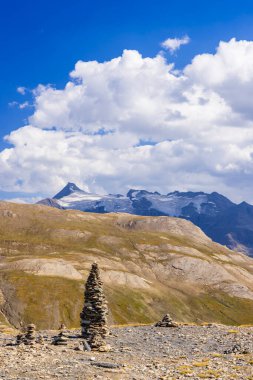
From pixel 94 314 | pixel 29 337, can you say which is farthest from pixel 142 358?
pixel 29 337

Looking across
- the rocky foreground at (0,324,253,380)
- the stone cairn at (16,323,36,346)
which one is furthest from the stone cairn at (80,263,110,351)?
the stone cairn at (16,323,36,346)

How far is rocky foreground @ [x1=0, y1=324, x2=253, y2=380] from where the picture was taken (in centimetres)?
3042

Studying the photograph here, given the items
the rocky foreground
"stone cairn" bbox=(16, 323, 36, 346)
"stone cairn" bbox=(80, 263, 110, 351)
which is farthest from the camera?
"stone cairn" bbox=(80, 263, 110, 351)

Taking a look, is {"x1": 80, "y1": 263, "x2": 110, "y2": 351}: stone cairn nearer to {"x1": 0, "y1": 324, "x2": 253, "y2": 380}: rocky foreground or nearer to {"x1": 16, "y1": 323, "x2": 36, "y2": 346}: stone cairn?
{"x1": 0, "y1": 324, "x2": 253, "y2": 380}: rocky foreground

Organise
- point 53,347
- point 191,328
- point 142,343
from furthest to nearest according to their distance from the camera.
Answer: point 191,328 → point 142,343 → point 53,347

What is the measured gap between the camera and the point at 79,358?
35.8 m

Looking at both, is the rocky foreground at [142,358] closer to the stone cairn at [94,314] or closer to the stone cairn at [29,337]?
the stone cairn at [29,337]

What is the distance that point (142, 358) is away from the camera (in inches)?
1452

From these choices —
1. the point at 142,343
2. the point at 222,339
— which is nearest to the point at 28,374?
the point at 142,343

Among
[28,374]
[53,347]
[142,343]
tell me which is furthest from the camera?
[142,343]

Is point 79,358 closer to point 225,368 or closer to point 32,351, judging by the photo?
point 32,351

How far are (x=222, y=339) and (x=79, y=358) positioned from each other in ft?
55.5

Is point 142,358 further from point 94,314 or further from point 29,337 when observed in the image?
point 29,337

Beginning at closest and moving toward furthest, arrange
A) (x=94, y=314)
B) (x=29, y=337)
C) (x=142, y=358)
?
(x=142, y=358), (x=29, y=337), (x=94, y=314)
